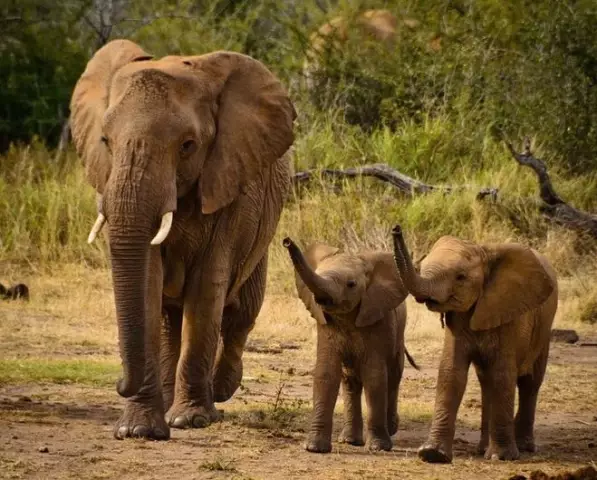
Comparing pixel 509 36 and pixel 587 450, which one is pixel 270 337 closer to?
pixel 587 450

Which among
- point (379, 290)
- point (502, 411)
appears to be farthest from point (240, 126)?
point (502, 411)

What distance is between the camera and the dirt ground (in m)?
7.57

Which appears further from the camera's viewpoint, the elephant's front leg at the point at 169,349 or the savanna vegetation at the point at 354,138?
the savanna vegetation at the point at 354,138

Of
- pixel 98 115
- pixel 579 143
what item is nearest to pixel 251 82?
pixel 98 115

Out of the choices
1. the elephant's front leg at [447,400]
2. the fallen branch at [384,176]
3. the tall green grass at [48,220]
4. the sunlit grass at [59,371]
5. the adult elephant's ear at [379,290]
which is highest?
the adult elephant's ear at [379,290]

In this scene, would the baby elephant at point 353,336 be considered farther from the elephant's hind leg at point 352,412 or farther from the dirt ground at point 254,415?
the dirt ground at point 254,415

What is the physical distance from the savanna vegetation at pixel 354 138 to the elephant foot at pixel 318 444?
7.38ft

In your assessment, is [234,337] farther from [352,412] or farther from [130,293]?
[130,293]

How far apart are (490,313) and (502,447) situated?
2.08 ft

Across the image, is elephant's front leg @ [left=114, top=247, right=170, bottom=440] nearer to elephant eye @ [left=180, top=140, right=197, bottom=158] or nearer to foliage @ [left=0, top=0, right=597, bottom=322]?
elephant eye @ [left=180, top=140, right=197, bottom=158]

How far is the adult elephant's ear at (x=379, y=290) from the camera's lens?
8.25 meters

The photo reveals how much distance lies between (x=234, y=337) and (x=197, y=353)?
1.34 metres

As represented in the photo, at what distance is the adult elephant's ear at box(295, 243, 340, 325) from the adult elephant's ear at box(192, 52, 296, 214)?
1.60 feet

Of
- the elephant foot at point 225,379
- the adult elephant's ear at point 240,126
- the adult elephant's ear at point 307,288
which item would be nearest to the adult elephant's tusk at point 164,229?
the adult elephant's ear at point 240,126
